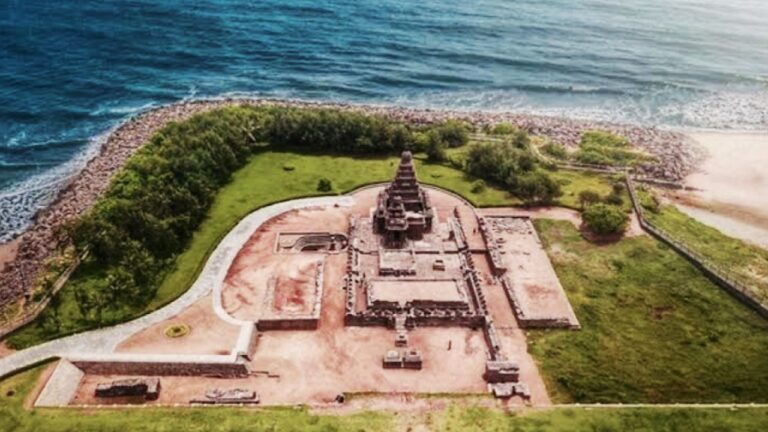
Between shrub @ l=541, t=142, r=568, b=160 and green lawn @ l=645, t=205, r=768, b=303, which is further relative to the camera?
shrub @ l=541, t=142, r=568, b=160

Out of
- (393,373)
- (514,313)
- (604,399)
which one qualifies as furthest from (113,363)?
(604,399)

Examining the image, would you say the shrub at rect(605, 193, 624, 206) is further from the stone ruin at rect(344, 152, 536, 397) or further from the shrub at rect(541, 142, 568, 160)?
the stone ruin at rect(344, 152, 536, 397)

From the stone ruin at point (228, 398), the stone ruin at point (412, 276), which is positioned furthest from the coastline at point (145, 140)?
the stone ruin at point (412, 276)

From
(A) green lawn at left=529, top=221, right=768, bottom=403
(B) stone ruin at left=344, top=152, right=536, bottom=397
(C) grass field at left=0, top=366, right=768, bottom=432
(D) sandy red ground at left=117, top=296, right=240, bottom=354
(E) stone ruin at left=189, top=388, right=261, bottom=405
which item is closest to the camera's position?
(C) grass field at left=0, top=366, right=768, bottom=432

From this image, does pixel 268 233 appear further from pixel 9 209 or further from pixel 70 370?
pixel 9 209

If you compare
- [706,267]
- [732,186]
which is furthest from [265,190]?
[732,186]

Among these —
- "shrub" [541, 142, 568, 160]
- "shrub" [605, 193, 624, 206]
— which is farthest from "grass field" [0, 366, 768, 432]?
"shrub" [541, 142, 568, 160]
